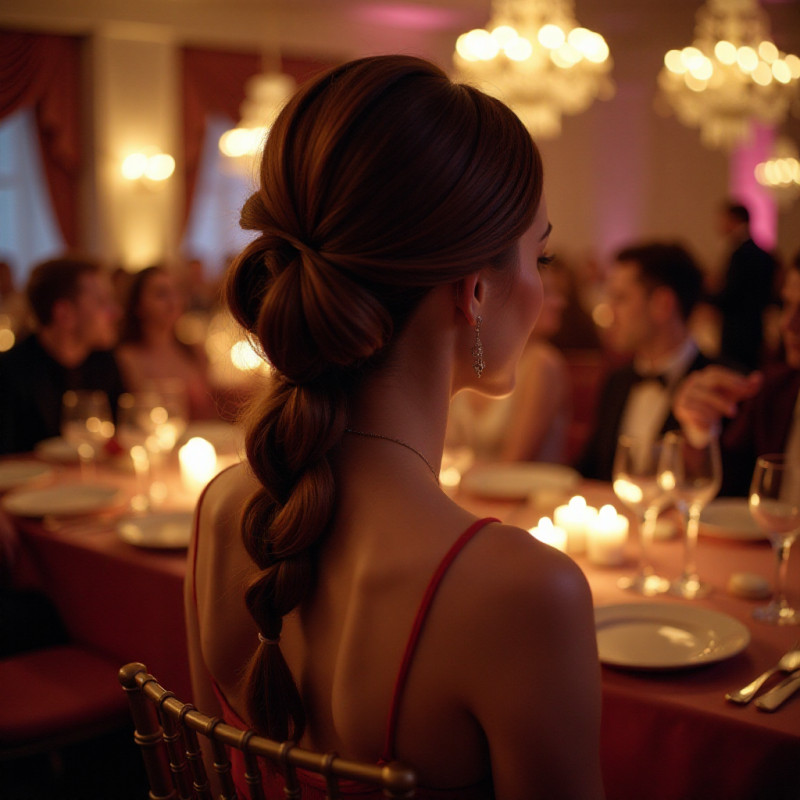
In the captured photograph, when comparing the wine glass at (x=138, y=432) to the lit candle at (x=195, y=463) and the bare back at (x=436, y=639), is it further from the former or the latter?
the bare back at (x=436, y=639)

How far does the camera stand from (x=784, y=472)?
1.51 m

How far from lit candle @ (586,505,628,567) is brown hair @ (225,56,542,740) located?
883 millimetres

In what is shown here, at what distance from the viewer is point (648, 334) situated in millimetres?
3203

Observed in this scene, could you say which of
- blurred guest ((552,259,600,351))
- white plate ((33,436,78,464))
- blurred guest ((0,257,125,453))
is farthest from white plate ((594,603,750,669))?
blurred guest ((552,259,600,351))

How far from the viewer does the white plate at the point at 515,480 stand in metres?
2.42

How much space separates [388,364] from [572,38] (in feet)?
18.8

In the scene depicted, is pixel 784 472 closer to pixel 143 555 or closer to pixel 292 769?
pixel 292 769

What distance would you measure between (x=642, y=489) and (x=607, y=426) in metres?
1.59

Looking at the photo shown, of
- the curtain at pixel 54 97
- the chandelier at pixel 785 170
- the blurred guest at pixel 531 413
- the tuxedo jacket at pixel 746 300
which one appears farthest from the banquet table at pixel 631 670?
the chandelier at pixel 785 170

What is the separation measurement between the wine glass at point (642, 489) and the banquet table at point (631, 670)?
0.04m

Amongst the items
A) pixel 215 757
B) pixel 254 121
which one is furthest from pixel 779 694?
pixel 254 121

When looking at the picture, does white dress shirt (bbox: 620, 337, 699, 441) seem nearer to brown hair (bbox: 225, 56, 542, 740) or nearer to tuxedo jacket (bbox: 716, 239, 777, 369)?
brown hair (bbox: 225, 56, 542, 740)

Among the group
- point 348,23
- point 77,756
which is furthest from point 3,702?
point 348,23

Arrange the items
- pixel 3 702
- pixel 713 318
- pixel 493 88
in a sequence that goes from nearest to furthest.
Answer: pixel 493 88, pixel 3 702, pixel 713 318
